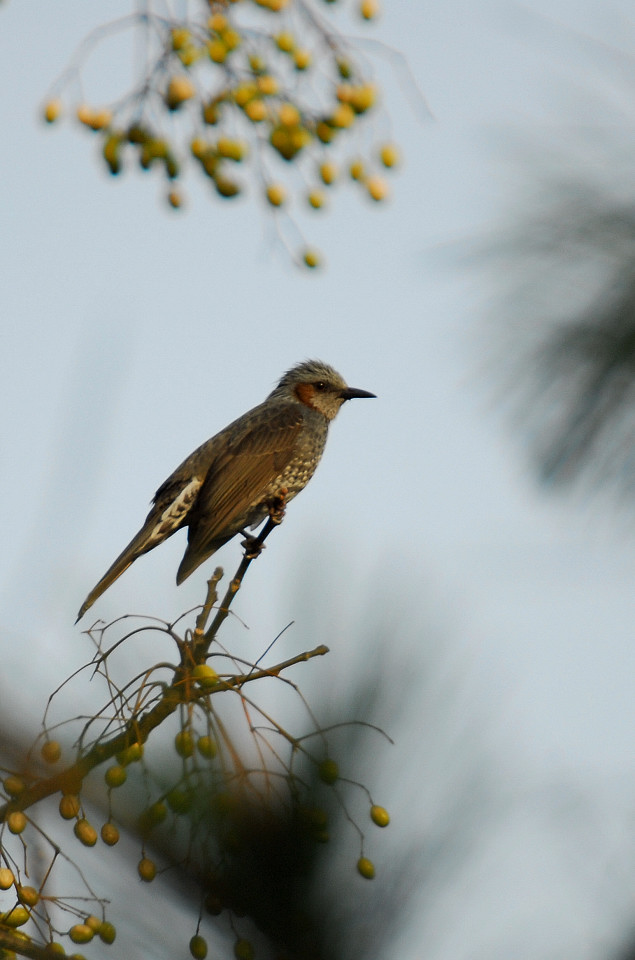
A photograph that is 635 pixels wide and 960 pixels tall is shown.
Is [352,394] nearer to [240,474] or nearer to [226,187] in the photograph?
[240,474]

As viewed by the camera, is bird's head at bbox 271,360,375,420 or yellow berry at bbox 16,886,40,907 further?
bird's head at bbox 271,360,375,420

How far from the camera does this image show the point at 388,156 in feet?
7.27

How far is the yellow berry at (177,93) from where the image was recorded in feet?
5.97

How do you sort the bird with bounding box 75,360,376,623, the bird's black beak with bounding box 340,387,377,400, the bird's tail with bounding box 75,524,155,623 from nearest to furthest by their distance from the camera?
1. the bird's tail with bounding box 75,524,155,623
2. the bird with bounding box 75,360,376,623
3. the bird's black beak with bounding box 340,387,377,400

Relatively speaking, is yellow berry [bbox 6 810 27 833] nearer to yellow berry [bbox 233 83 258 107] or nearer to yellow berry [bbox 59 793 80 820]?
yellow berry [bbox 59 793 80 820]

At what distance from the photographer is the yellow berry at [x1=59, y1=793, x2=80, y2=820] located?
1.80 meters

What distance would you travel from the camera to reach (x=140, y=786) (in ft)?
6.29

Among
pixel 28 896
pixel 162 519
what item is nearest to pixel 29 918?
pixel 28 896

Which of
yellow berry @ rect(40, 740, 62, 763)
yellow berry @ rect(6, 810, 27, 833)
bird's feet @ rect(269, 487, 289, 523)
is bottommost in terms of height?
yellow berry @ rect(6, 810, 27, 833)

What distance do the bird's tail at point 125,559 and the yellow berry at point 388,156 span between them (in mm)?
2400

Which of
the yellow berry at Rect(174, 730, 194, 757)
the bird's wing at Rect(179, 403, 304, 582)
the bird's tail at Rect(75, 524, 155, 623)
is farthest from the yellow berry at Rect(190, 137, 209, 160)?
the bird's wing at Rect(179, 403, 304, 582)

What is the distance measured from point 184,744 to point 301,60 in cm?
129

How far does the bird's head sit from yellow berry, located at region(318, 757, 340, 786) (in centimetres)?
477

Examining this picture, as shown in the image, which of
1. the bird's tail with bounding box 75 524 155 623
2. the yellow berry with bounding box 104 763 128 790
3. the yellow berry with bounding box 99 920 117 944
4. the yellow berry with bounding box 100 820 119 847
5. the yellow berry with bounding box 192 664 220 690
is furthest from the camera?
the bird's tail with bounding box 75 524 155 623
